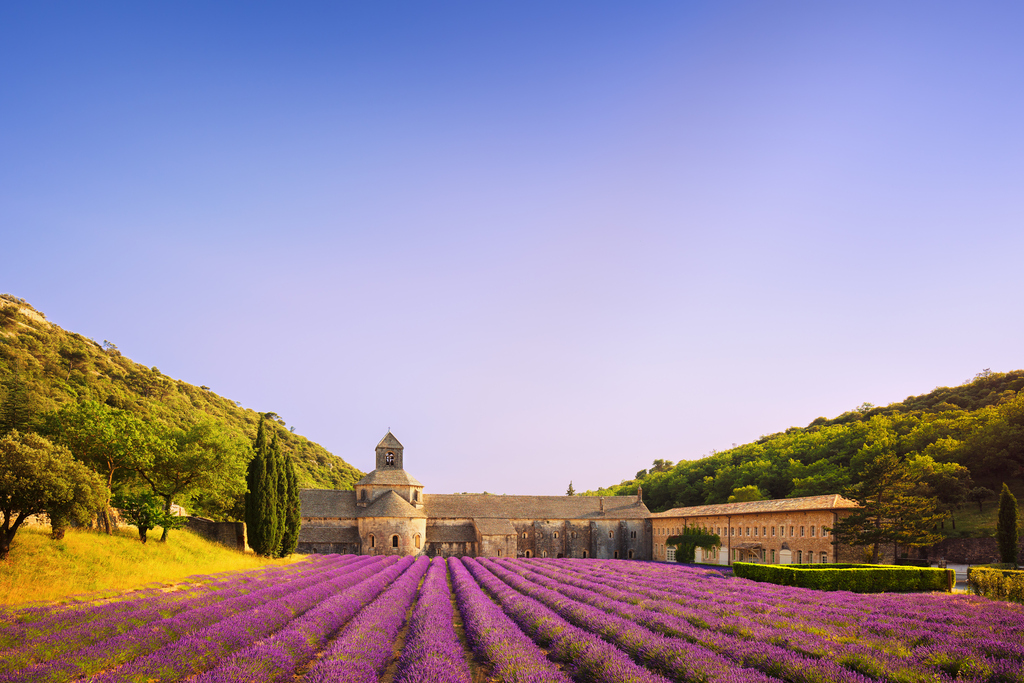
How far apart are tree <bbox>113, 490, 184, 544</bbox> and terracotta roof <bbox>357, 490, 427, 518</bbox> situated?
25.2 meters

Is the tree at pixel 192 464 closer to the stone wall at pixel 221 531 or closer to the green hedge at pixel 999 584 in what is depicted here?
the stone wall at pixel 221 531

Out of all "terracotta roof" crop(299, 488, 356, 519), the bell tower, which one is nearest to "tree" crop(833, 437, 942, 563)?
"terracotta roof" crop(299, 488, 356, 519)

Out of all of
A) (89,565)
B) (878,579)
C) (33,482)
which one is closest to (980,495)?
(878,579)

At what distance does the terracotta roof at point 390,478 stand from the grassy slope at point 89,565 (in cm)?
2727

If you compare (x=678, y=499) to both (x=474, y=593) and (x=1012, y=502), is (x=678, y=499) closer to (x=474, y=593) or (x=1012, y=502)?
(x=1012, y=502)

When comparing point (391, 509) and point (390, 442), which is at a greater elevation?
point (390, 442)

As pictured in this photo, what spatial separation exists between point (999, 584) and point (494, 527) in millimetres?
39845

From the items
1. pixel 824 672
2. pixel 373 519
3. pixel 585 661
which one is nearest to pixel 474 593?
pixel 585 661

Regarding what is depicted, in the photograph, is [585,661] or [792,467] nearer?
[585,661]

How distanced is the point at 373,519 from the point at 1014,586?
43.2m

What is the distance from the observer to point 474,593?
1777cm

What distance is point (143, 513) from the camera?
997 inches

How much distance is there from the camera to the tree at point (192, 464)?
94.8 feet

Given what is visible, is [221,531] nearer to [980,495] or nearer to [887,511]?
[887,511]
